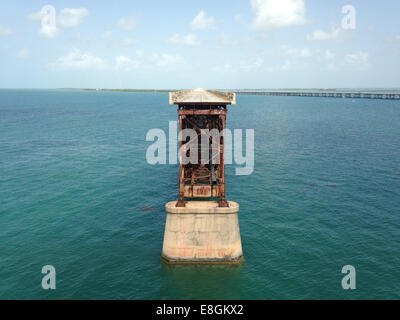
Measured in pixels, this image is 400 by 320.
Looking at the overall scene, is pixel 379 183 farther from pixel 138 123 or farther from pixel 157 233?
pixel 138 123

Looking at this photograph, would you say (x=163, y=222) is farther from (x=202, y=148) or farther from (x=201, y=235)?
(x=202, y=148)

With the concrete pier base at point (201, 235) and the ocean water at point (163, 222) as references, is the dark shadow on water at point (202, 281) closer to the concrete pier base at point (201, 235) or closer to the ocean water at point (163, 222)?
the ocean water at point (163, 222)

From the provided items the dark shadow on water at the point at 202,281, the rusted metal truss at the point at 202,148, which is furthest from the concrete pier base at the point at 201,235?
the rusted metal truss at the point at 202,148

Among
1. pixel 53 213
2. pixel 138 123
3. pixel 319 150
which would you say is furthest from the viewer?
pixel 138 123

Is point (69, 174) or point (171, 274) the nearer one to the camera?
point (171, 274)

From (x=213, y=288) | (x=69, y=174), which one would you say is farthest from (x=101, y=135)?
(x=213, y=288)

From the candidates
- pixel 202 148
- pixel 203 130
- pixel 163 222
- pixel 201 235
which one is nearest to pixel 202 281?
pixel 201 235

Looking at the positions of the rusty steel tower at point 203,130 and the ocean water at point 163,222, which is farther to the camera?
the rusty steel tower at point 203,130
